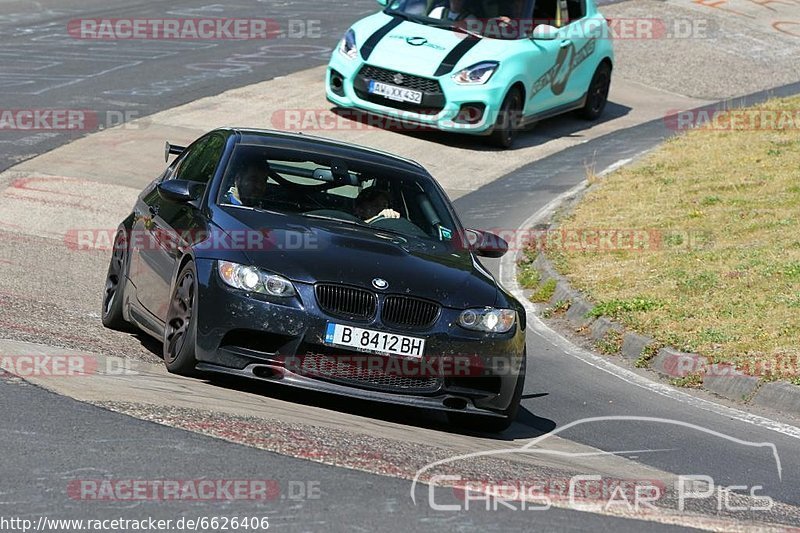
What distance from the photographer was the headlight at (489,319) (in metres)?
8.00

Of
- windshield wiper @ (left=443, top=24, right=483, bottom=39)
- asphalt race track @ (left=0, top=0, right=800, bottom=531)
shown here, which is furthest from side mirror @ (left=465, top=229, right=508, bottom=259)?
windshield wiper @ (left=443, top=24, right=483, bottom=39)

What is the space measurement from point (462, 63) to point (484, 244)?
9.64m

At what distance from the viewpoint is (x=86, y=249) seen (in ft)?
43.4

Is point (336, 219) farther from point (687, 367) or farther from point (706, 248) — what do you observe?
point (706, 248)

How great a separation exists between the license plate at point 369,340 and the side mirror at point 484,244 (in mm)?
1634

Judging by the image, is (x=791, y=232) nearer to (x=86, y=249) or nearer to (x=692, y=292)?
(x=692, y=292)

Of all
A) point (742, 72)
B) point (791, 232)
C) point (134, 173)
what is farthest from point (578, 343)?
point (742, 72)

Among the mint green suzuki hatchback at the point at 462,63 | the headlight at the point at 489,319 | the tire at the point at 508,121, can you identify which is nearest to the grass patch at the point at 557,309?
the headlight at the point at 489,319

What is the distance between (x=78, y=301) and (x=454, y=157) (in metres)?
8.83

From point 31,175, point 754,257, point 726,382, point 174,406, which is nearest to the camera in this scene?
point 174,406

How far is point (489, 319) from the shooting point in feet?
26.6

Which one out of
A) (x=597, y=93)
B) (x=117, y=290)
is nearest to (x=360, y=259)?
(x=117, y=290)

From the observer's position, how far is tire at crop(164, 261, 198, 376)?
Answer: 7.92m

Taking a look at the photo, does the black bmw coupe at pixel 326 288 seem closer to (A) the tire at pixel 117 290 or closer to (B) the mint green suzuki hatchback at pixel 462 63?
(A) the tire at pixel 117 290
